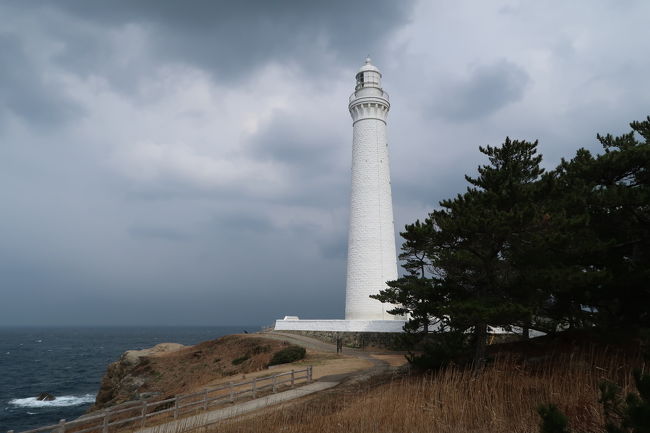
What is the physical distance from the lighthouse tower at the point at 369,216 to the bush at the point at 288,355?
26.7 ft

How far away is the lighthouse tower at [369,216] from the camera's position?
35.7 metres

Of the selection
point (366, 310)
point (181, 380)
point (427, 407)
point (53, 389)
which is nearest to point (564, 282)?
point (427, 407)

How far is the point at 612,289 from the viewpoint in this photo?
16547 mm

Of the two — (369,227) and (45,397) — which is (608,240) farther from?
(45,397)

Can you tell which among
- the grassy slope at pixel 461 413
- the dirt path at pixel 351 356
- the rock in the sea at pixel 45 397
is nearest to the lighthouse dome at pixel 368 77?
the dirt path at pixel 351 356

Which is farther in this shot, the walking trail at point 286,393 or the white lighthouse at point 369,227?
the white lighthouse at point 369,227

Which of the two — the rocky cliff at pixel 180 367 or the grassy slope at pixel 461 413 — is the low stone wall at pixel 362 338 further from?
the grassy slope at pixel 461 413

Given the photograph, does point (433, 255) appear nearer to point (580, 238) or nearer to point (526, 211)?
point (526, 211)

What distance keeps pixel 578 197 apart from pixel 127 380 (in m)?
32.4

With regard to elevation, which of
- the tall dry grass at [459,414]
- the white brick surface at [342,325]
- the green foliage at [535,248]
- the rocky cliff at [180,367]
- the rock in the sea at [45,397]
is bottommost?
the rock in the sea at [45,397]

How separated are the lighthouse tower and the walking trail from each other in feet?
13.5

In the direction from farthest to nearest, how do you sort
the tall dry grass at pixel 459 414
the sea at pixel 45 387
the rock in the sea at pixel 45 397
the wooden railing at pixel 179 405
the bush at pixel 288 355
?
the rock in the sea at pixel 45 397
the sea at pixel 45 387
the bush at pixel 288 355
the wooden railing at pixel 179 405
the tall dry grass at pixel 459 414

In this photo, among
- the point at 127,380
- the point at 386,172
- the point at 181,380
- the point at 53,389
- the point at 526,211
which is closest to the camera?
the point at 526,211

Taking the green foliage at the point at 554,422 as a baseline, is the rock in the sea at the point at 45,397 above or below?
below
